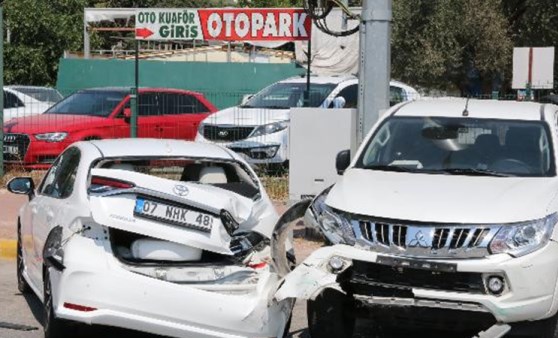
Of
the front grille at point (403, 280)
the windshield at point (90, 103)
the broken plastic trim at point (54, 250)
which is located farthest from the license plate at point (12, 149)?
the front grille at point (403, 280)

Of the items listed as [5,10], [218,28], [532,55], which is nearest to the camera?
[532,55]

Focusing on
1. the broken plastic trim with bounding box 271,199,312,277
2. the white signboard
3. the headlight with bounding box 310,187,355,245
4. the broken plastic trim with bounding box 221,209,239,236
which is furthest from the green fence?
the broken plastic trim with bounding box 221,209,239,236

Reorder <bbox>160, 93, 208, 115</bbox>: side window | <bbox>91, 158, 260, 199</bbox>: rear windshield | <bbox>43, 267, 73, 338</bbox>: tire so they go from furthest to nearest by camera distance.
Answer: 1. <bbox>160, 93, 208, 115</bbox>: side window
2. <bbox>91, 158, 260, 199</bbox>: rear windshield
3. <bbox>43, 267, 73, 338</bbox>: tire

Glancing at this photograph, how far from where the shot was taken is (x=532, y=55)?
1591 cm

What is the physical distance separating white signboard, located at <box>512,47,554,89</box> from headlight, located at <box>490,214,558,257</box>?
→ 9.54 m

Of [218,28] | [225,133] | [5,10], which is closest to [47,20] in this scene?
[5,10]

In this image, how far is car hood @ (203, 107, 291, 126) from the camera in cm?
1664

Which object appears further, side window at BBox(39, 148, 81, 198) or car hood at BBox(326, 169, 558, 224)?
side window at BBox(39, 148, 81, 198)

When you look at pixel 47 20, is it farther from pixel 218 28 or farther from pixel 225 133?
pixel 225 133

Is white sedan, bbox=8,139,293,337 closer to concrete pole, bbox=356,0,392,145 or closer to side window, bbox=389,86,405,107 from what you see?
concrete pole, bbox=356,0,392,145

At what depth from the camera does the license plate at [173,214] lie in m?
6.65

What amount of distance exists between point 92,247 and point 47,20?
31.1 meters

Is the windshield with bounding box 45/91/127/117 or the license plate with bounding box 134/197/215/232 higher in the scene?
the license plate with bounding box 134/197/215/232

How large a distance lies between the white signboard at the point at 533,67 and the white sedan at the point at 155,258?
956cm
